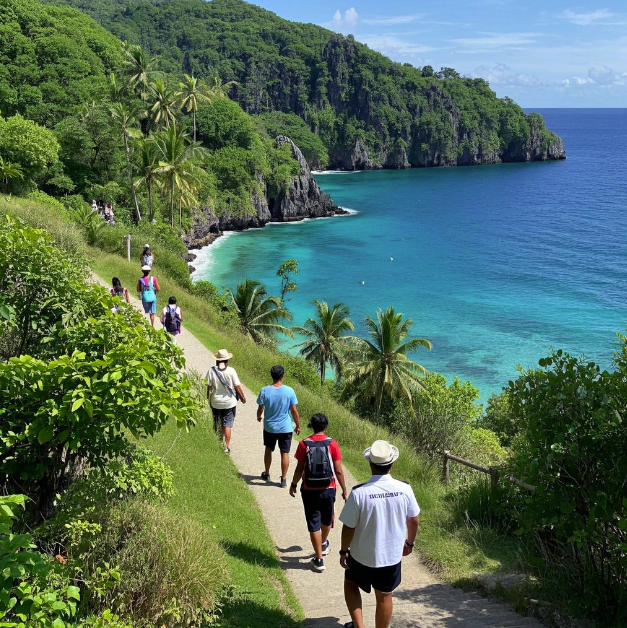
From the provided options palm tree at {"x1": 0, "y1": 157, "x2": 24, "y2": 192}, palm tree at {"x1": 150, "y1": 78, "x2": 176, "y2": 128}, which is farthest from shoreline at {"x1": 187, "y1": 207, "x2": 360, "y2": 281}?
palm tree at {"x1": 0, "y1": 157, "x2": 24, "y2": 192}

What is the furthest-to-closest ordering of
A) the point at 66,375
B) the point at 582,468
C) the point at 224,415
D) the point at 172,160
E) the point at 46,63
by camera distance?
the point at 46,63 < the point at 172,160 < the point at 224,415 < the point at 582,468 < the point at 66,375

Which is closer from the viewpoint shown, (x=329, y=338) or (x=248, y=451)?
(x=248, y=451)

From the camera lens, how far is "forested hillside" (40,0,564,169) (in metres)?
172

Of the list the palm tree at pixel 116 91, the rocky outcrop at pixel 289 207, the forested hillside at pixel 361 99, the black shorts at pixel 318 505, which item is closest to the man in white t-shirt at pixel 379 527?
the black shorts at pixel 318 505

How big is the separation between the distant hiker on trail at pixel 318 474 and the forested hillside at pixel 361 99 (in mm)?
164721

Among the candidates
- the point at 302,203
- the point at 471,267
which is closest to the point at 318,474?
the point at 471,267

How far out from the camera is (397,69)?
18512cm

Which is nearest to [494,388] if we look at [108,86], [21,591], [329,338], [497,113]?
[329,338]

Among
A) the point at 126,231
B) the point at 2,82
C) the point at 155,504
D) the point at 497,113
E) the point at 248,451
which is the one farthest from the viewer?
the point at 497,113

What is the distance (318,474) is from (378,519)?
1748 millimetres

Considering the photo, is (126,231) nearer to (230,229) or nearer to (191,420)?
(191,420)

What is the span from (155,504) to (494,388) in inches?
1411

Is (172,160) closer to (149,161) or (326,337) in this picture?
(149,161)

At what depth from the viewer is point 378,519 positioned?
16.2 ft
